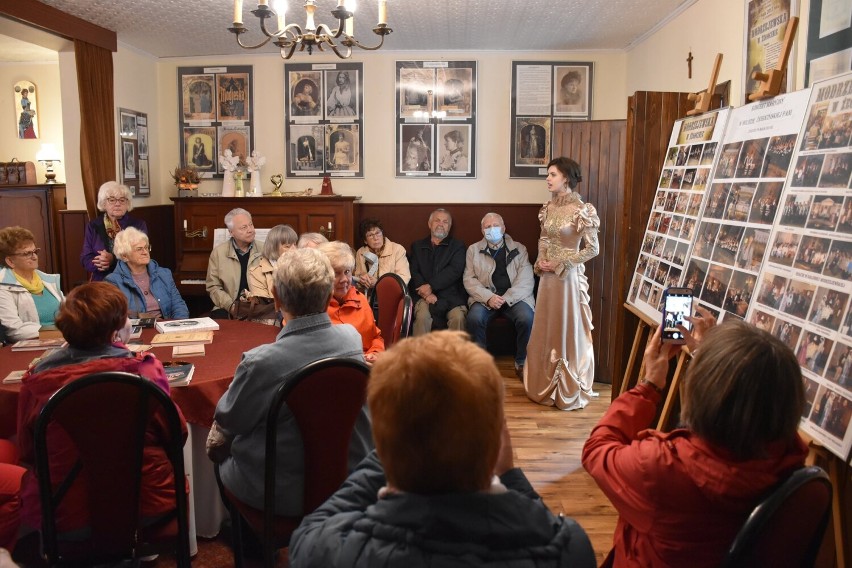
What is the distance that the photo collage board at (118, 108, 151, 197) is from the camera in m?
5.66

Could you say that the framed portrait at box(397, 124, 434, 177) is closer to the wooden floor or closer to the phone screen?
the wooden floor

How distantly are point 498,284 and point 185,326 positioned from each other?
9.31ft

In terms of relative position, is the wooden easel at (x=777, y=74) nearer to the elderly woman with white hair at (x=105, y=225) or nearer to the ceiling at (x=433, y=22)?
the ceiling at (x=433, y=22)

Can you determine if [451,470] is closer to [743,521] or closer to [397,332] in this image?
[743,521]

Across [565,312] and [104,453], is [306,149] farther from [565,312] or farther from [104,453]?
[104,453]

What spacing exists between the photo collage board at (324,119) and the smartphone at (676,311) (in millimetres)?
4551

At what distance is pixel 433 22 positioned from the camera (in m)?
5.06

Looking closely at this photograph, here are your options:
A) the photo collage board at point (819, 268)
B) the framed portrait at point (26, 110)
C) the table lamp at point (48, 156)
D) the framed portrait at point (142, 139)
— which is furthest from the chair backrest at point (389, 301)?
the framed portrait at point (26, 110)

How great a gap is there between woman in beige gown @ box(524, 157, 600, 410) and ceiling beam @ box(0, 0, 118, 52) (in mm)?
3559

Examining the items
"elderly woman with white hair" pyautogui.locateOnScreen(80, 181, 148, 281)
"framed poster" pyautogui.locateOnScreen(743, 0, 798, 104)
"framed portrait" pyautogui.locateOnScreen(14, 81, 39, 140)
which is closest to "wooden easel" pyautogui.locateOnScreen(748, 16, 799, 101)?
"framed poster" pyautogui.locateOnScreen(743, 0, 798, 104)

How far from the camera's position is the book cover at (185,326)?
326cm

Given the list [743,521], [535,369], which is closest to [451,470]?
[743,521]

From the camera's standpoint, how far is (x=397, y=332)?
11.3ft

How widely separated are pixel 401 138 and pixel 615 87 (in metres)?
1.97
